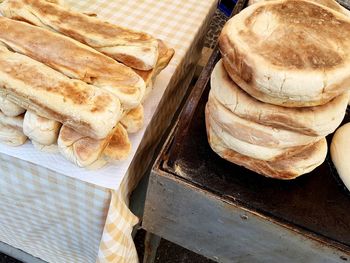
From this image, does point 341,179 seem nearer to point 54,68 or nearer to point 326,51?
point 326,51

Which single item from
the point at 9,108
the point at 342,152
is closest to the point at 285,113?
the point at 342,152

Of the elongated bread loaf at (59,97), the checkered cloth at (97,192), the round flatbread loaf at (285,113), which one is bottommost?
the checkered cloth at (97,192)

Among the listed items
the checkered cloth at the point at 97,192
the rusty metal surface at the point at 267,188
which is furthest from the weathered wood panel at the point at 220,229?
the checkered cloth at the point at 97,192

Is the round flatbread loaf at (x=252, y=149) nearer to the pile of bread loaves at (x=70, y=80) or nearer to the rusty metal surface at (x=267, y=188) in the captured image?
the rusty metal surface at (x=267, y=188)

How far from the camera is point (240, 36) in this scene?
86 cm

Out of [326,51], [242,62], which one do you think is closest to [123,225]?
[242,62]

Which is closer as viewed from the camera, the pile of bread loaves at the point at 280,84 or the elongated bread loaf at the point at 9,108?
the pile of bread loaves at the point at 280,84

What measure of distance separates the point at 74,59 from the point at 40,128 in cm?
20

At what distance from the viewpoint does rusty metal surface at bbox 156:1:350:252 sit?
954 mm

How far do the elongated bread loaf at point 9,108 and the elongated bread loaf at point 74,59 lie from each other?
0.44 feet

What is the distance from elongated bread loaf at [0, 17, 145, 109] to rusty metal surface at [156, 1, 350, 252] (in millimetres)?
192

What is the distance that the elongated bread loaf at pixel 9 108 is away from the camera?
98 cm

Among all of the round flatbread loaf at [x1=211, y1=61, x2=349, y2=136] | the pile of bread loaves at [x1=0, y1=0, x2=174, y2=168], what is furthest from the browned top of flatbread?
the pile of bread loaves at [x1=0, y1=0, x2=174, y2=168]

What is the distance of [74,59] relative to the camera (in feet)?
3.26
